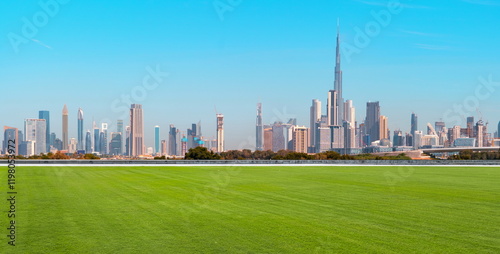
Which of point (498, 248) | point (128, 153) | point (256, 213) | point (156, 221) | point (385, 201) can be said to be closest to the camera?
point (498, 248)

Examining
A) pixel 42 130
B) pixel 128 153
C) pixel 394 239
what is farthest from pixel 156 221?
pixel 42 130

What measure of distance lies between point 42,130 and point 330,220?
606 feet

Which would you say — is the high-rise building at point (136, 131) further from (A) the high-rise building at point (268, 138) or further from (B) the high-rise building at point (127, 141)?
(A) the high-rise building at point (268, 138)

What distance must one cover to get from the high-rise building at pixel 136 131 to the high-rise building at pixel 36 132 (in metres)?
30.5

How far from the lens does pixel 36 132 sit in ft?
569

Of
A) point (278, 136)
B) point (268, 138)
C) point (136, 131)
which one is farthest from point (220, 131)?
point (136, 131)

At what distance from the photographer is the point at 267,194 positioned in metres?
19.9

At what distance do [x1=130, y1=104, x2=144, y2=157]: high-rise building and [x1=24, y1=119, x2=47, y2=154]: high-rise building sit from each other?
3048cm

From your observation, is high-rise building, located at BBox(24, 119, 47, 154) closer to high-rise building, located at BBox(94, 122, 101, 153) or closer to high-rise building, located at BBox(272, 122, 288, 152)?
high-rise building, located at BBox(94, 122, 101, 153)

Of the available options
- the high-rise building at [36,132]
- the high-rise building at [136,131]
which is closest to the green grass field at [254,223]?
the high-rise building at [136,131]

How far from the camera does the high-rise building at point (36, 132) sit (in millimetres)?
168625

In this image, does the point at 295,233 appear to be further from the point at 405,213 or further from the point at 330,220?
the point at 405,213

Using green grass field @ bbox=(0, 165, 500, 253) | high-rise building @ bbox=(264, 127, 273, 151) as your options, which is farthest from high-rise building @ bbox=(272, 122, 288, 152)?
green grass field @ bbox=(0, 165, 500, 253)

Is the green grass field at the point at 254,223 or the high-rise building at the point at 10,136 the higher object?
the high-rise building at the point at 10,136
